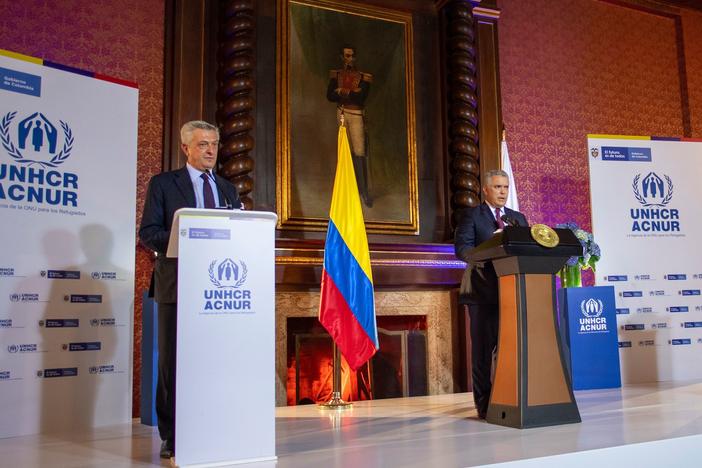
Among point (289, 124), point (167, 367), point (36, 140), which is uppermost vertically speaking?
point (289, 124)

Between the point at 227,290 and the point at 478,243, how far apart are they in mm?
1810

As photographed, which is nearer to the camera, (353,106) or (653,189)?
(353,106)

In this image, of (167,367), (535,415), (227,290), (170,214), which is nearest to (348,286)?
(535,415)

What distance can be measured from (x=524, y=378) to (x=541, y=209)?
326cm

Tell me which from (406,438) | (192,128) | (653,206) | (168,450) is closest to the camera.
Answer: (168,450)

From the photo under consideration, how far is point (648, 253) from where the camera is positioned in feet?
18.2

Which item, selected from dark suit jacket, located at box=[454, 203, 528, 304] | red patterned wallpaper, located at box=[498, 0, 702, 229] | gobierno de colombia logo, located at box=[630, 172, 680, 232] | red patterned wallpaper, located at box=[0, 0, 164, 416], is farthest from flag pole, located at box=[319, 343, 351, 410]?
gobierno de colombia logo, located at box=[630, 172, 680, 232]

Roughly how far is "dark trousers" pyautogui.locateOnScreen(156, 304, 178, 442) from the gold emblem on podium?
5.56 ft

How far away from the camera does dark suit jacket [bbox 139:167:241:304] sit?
2.71 metres

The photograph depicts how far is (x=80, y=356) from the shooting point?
3.77 m

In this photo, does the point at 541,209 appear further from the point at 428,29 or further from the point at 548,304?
the point at 548,304

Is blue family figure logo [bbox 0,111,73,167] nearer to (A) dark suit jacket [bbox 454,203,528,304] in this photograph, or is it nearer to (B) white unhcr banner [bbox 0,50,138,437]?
(B) white unhcr banner [bbox 0,50,138,437]

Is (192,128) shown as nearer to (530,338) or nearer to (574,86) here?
(530,338)

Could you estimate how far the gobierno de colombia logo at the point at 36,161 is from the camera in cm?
362
